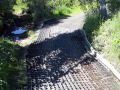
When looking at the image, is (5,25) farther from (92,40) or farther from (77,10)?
(92,40)

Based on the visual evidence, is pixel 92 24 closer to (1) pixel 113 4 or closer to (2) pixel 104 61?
(1) pixel 113 4

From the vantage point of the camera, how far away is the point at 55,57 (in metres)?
16.9

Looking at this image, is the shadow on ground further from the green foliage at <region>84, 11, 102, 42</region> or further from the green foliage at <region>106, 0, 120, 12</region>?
the green foliage at <region>106, 0, 120, 12</region>

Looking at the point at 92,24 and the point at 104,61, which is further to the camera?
the point at 92,24

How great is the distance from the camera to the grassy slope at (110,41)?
43.8 feet

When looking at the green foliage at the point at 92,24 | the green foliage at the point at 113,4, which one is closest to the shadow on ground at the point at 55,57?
the green foliage at the point at 92,24

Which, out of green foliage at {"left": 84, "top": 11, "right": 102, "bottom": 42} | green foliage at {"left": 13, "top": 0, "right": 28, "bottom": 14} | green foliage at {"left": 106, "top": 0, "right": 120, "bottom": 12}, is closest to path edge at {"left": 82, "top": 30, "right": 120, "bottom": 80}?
green foliage at {"left": 84, "top": 11, "right": 102, "bottom": 42}

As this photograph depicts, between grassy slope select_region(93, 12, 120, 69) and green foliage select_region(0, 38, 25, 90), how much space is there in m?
3.97

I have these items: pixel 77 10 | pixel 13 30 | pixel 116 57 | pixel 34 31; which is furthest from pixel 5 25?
pixel 116 57

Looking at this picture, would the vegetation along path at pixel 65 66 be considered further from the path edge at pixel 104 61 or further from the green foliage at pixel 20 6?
the green foliage at pixel 20 6

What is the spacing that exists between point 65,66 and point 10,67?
2669mm

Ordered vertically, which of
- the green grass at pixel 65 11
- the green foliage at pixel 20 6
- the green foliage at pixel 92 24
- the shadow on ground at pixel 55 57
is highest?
the green foliage at pixel 92 24

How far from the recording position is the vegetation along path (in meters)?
12.4

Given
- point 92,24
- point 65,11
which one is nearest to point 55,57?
point 92,24
